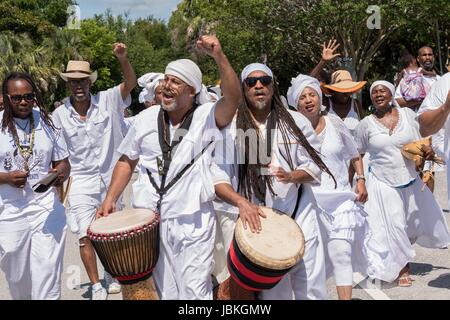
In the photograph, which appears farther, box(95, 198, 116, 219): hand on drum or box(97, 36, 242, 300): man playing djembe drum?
box(95, 198, 116, 219): hand on drum

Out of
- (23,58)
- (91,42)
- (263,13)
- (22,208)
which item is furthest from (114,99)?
(91,42)

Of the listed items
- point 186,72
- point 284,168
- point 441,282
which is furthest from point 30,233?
point 441,282

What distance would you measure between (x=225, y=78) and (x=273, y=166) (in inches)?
29.2

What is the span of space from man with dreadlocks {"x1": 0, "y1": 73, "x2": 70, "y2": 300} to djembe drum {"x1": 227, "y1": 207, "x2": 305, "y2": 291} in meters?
1.50

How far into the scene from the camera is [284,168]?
5320 mm

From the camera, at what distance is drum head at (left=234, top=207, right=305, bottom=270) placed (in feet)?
15.4

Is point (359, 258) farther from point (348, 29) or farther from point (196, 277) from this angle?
point (348, 29)

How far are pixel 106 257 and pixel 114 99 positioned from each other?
302cm

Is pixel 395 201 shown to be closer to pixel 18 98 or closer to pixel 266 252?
pixel 266 252

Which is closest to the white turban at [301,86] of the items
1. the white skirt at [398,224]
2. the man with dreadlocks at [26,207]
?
the white skirt at [398,224]

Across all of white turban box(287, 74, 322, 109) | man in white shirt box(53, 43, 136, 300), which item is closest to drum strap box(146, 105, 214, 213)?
white turban box(287, 74, 322, 109)

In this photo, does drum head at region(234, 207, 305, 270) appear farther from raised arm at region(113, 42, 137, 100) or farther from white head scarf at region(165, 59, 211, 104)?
raised arm at region(113, 42, 137, 100)

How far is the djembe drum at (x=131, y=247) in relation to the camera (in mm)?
5039
